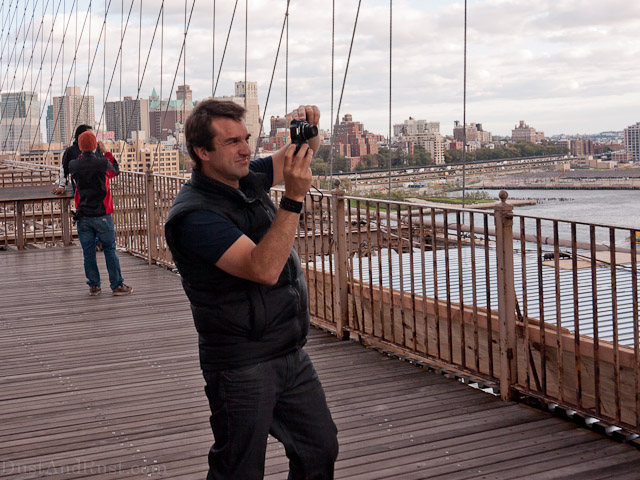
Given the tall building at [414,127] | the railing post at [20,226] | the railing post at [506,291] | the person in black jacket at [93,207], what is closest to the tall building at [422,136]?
the tall building at [414,127]

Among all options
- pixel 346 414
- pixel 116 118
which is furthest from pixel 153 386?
pixel 116 118

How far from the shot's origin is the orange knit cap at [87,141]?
736 centimetres

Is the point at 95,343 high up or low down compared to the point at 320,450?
down

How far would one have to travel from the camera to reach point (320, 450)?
223 centimetres

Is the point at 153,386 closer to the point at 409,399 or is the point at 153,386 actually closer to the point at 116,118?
the point at 409,399

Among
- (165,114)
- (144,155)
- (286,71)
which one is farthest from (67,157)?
(144,155)

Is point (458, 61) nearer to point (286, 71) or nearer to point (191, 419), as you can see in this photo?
point (286, 71)

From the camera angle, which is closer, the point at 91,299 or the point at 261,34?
the point at 91,299

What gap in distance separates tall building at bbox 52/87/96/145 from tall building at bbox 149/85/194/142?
494 centimetres

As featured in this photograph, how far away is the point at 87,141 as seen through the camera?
7398 millimetres

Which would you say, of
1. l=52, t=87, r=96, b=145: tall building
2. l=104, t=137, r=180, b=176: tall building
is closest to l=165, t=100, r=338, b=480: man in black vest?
l=104, t=137, r=180, b=176: tall building

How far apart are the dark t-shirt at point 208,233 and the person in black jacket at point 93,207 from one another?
5.57m

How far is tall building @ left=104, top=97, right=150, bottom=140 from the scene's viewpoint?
17.7 metres

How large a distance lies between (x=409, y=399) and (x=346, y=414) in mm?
387
